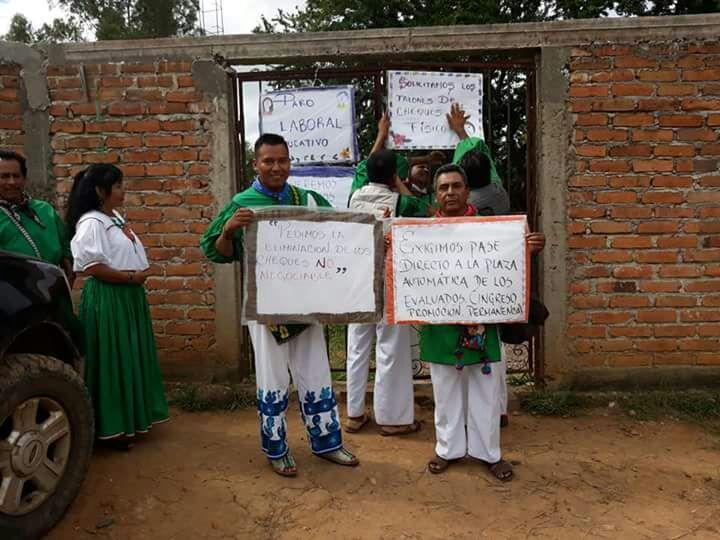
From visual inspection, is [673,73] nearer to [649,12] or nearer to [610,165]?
[610,165]

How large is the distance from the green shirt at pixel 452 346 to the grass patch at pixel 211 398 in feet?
5.58

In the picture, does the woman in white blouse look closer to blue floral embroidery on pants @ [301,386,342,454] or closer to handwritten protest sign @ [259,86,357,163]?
blue floral embroidery on pants @ [301,386,342,454]

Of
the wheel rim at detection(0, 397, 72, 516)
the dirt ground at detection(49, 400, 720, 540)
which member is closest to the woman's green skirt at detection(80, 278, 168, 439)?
the dirt ground at detection(49, 400, 720, 540)

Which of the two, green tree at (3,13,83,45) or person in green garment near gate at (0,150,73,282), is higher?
green tree at (3,13,83,45)

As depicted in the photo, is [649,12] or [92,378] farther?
[649,12]

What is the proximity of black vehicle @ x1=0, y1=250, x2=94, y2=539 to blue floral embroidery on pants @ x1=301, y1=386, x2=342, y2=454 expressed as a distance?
3.60 feet

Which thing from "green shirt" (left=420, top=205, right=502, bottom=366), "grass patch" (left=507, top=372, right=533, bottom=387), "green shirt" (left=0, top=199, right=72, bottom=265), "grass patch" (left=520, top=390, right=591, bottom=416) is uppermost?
"green shirt" (left=0, top=199, right=72, bottom=265)

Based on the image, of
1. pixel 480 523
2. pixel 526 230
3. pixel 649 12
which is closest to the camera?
pixel 480 523

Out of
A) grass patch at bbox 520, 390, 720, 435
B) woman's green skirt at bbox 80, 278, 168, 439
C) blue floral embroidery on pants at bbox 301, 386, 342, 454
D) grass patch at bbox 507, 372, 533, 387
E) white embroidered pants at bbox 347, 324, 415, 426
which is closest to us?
blue floral embroidery on pants at bbox 301, 386, 342, 454

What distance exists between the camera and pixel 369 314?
2.98 metres

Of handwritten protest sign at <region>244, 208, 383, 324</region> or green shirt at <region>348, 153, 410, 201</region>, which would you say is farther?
green shirt at <region>348, 153, 410, 201</region>

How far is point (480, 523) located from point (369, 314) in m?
1.13

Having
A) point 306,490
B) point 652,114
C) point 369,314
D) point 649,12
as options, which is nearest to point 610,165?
point 652,114

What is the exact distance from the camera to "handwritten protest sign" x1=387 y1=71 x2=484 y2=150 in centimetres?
406
